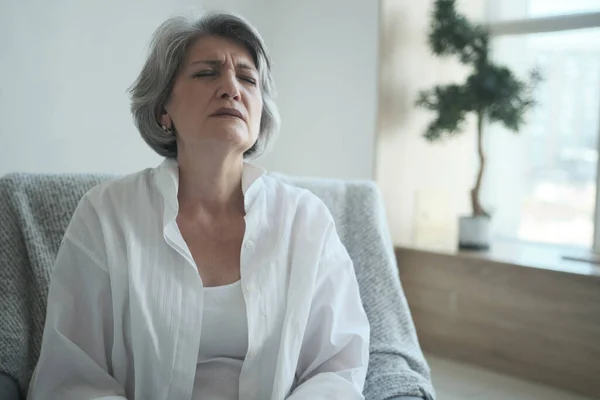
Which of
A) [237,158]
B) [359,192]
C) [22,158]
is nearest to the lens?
[237,158]

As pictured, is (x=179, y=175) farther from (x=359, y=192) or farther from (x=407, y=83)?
(x=407, y=83)

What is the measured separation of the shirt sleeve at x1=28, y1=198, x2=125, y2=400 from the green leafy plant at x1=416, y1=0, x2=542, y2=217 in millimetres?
1629

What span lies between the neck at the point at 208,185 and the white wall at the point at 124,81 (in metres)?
0.39

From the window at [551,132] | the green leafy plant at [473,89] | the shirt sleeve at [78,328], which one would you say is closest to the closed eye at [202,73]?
the shirt sleeve at [78,328]

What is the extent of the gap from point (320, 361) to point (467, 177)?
1.91m

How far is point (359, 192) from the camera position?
5.37 feet

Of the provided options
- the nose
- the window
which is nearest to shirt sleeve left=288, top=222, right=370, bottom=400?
the nose

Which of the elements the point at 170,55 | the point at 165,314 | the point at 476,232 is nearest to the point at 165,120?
the point at 170,55

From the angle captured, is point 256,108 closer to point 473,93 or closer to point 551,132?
point 473,93

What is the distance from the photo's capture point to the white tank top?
1196mm

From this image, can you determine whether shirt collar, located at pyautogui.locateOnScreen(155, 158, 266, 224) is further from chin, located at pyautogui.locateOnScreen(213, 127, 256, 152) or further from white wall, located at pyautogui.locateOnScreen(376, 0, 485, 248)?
white wall, located at pyautogui.locateOnScreen(376, 0, 485, 248)

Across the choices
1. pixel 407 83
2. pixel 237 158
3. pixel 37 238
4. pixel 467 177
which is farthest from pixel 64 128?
pixel 467 177

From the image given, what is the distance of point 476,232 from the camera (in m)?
2.47

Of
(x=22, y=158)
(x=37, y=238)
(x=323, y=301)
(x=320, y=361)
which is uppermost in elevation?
(x=22, y=158)
